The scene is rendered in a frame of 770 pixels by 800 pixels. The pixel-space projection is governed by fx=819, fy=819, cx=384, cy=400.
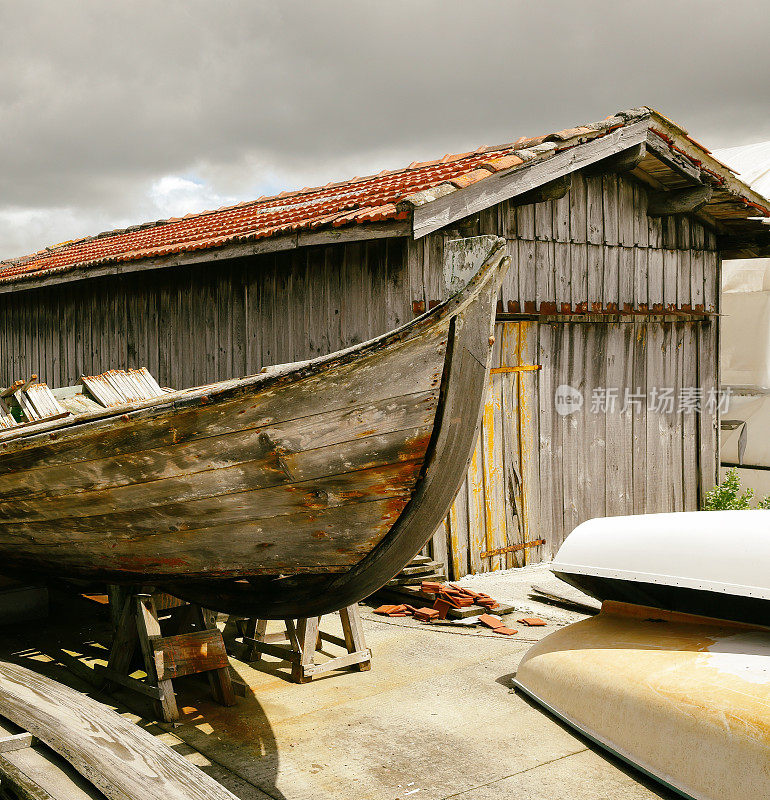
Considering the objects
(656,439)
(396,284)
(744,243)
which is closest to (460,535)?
(396,284)

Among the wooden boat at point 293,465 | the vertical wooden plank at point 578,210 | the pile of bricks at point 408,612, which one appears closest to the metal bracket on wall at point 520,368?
the vertical wooden plank at point 578,210

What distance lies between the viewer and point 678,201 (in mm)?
9125

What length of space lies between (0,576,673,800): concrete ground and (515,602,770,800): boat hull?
16cm

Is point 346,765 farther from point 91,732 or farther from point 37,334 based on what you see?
point 37,334

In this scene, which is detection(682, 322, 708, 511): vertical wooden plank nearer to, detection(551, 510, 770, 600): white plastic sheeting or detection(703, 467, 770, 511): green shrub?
detection(703, 467, 770, 511): green shrub

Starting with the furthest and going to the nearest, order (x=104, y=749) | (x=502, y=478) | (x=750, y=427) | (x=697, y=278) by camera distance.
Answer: (x=750, y=427) < (x=697, y=278) < (x=502, y=478) < (x=104, y=749)

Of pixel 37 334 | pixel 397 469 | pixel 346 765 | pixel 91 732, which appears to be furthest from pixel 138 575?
pixel 37 334

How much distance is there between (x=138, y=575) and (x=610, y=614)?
3.02m

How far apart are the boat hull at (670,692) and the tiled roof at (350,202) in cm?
351

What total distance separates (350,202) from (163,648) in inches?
180

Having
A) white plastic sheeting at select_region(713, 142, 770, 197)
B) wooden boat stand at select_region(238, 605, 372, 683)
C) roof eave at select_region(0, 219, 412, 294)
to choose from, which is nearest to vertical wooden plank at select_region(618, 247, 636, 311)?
roof eave at select_region(0, 219, 412, 294)

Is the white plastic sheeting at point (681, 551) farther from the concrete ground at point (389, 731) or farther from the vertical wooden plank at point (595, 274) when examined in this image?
the vertical wooden plank at point (595, 274)

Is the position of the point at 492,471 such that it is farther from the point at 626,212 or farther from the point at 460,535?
the point at 626,212

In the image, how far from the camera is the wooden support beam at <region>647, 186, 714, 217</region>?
8922 millimetres
